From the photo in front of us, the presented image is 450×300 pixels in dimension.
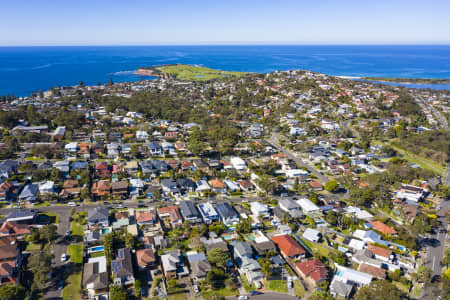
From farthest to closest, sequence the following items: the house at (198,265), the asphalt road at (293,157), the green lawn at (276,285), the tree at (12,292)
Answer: the asphalt road at (293,157)
the house at (198,265)
the green lawn at (276,285)
the tree at (12,292)

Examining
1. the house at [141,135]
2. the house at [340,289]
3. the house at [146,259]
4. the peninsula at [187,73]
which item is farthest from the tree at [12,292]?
the peninsula at [187,73]

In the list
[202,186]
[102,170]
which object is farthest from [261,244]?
[102,170]

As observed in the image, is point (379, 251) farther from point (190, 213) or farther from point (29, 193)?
point (29, 193)

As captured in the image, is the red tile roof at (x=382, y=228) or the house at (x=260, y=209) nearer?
the red tile roof at (x=382, y=228)

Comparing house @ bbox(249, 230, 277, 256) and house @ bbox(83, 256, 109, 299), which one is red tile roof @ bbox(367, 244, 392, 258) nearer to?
house @ bbox(249, 230, 277, 256)

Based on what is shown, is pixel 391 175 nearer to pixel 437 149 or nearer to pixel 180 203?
pixel 437 149

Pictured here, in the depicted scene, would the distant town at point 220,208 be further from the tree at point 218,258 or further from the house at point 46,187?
the house at point 46,187

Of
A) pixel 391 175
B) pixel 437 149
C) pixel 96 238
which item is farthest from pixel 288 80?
pixel 96 238
